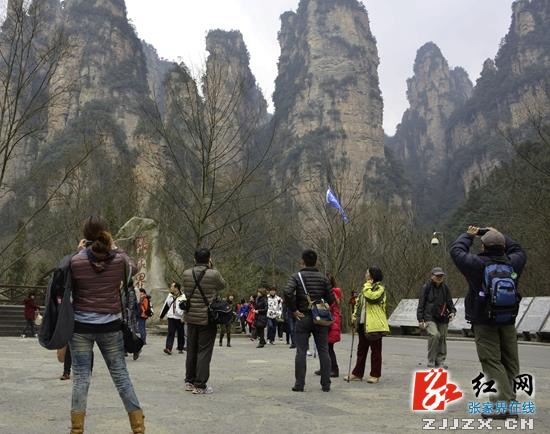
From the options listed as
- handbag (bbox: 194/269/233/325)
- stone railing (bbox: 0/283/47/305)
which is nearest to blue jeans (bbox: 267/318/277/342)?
handbag (bbox: 194/269/233/325)

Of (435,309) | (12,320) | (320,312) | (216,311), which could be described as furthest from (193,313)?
(12,320)

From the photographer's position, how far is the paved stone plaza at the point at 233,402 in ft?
14.9

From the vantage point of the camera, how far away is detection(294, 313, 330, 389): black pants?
642cm

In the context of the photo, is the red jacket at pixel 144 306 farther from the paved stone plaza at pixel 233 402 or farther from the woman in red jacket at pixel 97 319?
the woman in red jacket at pixel 97 319

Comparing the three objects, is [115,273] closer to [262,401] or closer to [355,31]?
[262,401]

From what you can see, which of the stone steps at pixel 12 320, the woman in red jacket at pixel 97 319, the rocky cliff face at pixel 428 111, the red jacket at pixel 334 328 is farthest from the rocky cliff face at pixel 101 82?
the rocky cliff face at pixel 428 111

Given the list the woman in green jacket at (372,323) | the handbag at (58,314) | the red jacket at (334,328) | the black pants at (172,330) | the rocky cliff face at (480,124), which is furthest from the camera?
the rocky cliff face at (480,124)

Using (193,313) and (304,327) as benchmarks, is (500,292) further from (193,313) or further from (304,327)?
(193,313)

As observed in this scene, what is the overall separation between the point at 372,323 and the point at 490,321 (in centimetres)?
267

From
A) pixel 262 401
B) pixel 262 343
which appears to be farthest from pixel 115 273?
pixel 262 343

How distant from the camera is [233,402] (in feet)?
18.6

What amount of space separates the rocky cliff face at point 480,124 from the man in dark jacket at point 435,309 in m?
91.5

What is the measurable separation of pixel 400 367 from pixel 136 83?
103m

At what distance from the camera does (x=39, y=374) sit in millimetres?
7844
